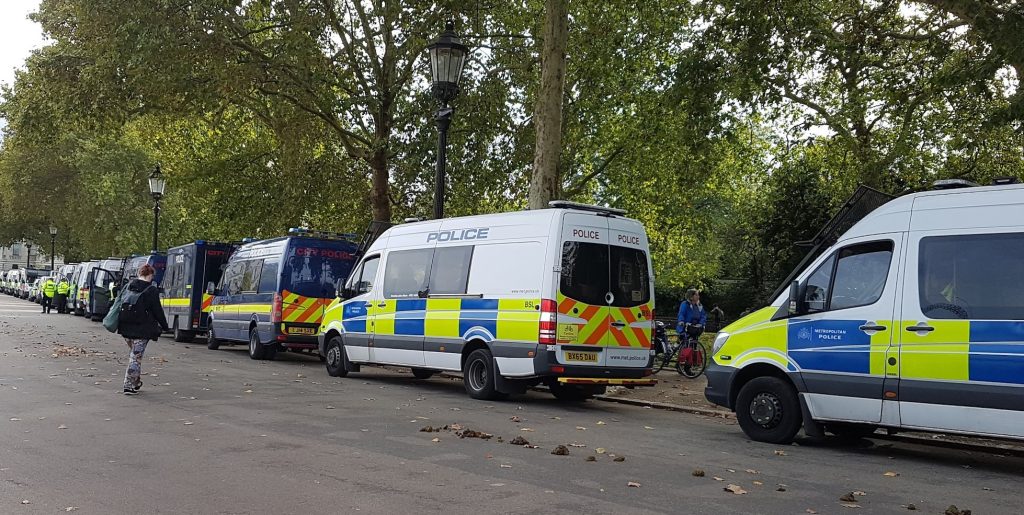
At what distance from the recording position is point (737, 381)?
10.2 metres

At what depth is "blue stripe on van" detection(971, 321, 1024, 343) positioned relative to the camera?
7.96 m

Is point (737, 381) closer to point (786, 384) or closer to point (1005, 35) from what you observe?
point (786, 384)

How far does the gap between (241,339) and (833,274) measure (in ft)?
51.0

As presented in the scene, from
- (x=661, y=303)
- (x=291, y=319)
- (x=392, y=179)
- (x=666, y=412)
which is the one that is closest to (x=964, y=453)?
(x=666, y=412)

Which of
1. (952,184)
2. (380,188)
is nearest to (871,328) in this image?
(952,184)

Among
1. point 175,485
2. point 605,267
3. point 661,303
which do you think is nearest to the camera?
point 175,485

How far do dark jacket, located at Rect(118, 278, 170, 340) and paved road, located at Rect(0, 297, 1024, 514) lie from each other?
0.78 metres

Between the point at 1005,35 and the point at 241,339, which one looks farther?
the point at 241,339

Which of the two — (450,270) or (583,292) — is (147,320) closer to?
(450,270)

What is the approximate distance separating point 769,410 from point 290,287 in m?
12.4

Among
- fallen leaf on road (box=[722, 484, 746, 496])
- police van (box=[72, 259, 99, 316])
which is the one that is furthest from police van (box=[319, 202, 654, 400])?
police van (box=[72, 259, 99, 316])

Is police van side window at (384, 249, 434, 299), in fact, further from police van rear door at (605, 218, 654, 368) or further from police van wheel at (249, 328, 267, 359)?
police van wheel at (249, 328, 267, 359)

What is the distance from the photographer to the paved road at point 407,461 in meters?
6.27

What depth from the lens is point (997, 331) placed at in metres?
8.09
